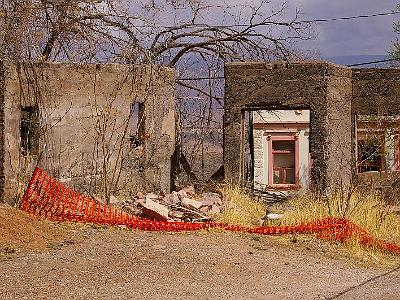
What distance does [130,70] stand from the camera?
15047 millimetres

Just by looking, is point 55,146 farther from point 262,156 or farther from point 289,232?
point 262,156

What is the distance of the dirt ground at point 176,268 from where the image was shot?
8.55 meters

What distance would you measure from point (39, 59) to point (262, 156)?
17189mm

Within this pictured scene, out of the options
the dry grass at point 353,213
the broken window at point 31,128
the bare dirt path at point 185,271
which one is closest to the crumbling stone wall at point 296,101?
the dry grass at point 353,213

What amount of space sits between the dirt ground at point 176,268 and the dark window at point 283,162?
1834 centimetres

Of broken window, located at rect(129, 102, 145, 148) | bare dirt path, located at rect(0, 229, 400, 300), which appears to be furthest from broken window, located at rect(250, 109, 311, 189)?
bare dirt path, located at rect(0, 229, 400, 300)

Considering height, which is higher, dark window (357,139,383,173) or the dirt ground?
dark window (357,139,383,173)

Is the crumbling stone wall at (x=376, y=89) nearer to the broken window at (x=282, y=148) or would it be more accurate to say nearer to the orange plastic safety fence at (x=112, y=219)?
the orange plastic safety fence at (x=112, y=219)

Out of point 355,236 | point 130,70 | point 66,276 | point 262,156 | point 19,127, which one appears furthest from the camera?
point 262,156

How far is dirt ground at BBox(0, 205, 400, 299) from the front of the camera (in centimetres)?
855

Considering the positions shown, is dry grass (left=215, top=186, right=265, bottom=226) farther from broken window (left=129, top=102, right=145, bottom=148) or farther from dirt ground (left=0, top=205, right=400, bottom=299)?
broken window (left=129, top=102, right=145, bottom=148)

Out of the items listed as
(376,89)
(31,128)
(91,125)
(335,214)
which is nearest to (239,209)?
(335,214)

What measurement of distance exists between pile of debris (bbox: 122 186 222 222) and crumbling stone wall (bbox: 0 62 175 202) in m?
0.77

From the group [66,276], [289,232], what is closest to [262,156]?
[289,232]
